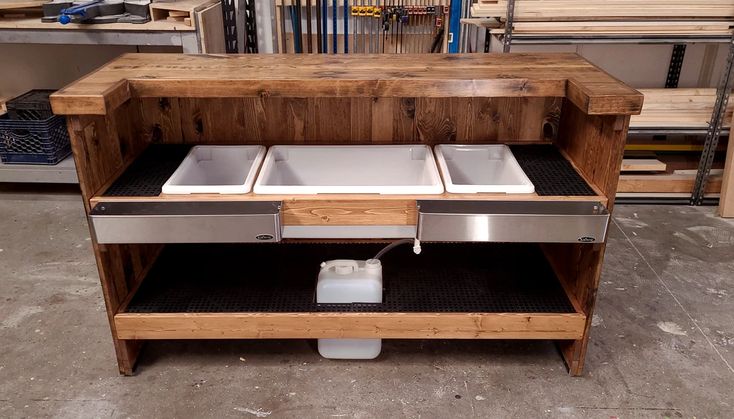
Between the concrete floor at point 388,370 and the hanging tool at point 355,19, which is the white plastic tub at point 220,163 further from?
the hanging tool at point 355,19

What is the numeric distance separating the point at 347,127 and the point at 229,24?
1.99m

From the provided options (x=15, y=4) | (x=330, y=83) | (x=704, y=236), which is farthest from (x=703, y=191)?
(x=15, y=4)

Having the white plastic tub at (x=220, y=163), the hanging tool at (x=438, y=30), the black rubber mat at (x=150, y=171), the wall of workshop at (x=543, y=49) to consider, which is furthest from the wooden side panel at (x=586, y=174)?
the hanging tool at (x=438, y=30)

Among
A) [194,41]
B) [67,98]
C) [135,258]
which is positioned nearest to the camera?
[67,98]

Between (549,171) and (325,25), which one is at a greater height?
(325,25)

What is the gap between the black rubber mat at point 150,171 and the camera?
1.81m

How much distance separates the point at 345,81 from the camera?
1.79 m

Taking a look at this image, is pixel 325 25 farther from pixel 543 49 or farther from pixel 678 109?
pixel 678 109

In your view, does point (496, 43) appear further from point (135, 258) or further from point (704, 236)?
point (135, 258)

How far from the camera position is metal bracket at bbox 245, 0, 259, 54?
394 centimetres

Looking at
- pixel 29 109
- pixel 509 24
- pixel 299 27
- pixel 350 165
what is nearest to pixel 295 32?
pixel 299 27

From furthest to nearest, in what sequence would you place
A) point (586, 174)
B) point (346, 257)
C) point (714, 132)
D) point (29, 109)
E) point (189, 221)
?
point (29, 109)
point (714, 132)
point (346, 257)
point (586, 174)
point (189, 221)

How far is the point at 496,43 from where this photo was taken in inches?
131

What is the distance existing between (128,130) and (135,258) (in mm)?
476
